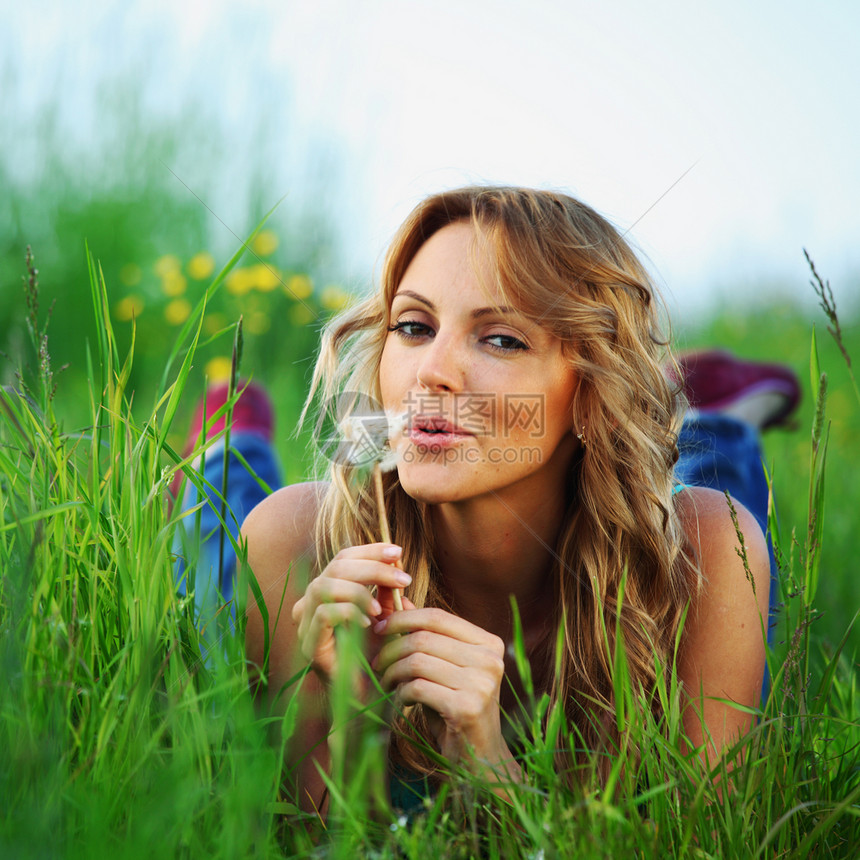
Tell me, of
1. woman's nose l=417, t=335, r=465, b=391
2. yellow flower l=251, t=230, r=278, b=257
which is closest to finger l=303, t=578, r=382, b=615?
woman's nose l=417, t=335, r=465, b=391

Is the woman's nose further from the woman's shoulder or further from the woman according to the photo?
the woman's shoulder

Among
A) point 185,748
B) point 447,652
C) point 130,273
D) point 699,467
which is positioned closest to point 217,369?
point 130,273

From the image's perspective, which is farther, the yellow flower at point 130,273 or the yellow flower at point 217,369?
the yellow flower at point 130,273

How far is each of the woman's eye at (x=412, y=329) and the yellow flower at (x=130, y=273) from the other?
3.26m

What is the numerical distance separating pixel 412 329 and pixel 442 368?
0.78ft

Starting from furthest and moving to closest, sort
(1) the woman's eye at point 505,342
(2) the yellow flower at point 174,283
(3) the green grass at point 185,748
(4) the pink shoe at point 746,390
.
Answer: (2) the yellow flower at point 174,283 → (4) the pink shoe at point 746,390 → (1) the woman's eye at point 505,342 → (3) the green grass at point 185,748

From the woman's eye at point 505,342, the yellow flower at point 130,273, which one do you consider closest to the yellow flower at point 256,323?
the yellow flower at point 130,273

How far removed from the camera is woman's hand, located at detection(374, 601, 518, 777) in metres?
1.58

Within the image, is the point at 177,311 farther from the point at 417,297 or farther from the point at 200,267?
the point at 417,297

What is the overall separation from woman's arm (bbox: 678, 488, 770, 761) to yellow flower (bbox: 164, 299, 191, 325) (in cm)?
354

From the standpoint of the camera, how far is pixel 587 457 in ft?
7.23

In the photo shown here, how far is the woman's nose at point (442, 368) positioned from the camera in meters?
1.87

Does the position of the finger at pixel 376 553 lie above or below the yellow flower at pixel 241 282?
below

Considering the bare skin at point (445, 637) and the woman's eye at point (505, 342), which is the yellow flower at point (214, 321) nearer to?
the bare skin at point (445, 637)
